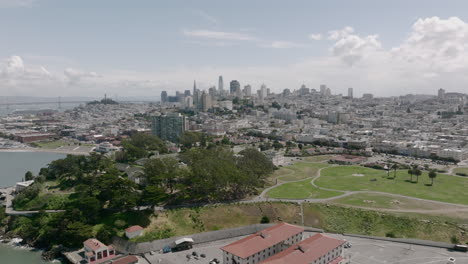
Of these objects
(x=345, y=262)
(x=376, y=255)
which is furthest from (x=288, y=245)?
(x=376, y=255)

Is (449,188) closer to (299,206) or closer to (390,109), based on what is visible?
(299,206)

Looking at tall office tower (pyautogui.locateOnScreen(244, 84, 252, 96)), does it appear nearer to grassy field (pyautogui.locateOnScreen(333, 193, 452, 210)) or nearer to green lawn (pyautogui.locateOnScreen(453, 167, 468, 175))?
green lawn (pyautogui.locateOnScreen(453, 167, 468, 175))

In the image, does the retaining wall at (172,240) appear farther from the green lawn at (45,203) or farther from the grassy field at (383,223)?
the green lawn at (45,203)

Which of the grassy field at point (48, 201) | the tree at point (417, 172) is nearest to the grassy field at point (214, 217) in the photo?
the grassy field at point (48, 201)

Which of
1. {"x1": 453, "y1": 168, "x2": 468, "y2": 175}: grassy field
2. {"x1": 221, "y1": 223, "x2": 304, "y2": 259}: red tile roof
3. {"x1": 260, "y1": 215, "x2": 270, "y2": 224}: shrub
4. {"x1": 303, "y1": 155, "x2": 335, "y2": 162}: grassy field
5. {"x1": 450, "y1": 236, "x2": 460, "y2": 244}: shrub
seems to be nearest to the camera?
{"x1": 221, "y1": 223, "x2": 304, "y2": 259}: red tile roof

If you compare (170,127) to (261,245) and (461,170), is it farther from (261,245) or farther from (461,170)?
(261,245)

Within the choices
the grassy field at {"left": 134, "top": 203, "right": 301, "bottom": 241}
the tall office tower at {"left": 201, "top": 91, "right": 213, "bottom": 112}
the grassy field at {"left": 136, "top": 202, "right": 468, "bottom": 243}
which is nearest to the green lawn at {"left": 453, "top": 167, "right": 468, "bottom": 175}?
the grassy field at {"left": 136, "top": 202, "right": 468, "bottom": 243}
